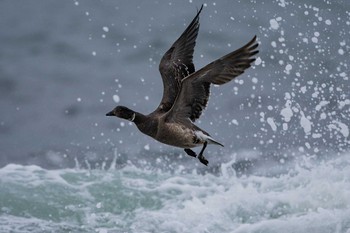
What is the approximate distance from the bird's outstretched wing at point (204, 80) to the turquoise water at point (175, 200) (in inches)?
165

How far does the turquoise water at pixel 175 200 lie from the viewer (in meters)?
11.6

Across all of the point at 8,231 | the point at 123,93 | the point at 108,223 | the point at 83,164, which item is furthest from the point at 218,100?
the point at 8,231

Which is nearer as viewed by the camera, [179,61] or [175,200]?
[179,61]

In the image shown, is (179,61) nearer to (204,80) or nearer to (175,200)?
(204,80)

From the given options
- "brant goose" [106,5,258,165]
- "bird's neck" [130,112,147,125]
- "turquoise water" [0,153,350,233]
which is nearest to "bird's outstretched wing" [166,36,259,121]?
"brant goose" [106,5,258,165]

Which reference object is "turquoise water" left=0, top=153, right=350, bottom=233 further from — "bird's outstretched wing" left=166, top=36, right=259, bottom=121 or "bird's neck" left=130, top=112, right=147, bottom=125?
"bird's neck" left=130, top=112, right=147, bottom=125

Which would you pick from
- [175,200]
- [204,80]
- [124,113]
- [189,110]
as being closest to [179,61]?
[189,110]

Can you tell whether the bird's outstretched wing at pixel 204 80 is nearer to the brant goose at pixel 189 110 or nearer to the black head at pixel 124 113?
the brant goose at pixel 189 110

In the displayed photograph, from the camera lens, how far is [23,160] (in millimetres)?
13648

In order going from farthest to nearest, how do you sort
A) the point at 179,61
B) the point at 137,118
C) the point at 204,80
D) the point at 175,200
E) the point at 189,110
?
the point at 175,200
the point at 179,61
the point at 189,110
the point at 204,80
the point at 137,118

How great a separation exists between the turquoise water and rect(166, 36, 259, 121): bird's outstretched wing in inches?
165

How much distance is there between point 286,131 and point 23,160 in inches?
164

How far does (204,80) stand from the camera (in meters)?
7.31

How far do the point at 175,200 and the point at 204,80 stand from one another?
5.60 m
